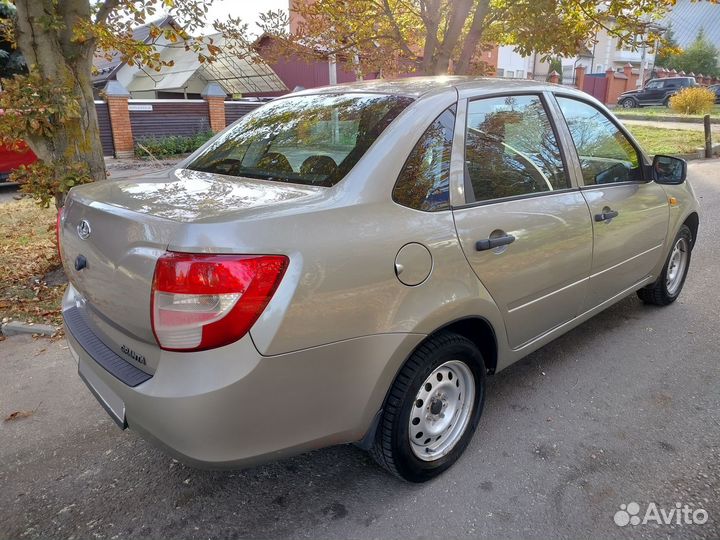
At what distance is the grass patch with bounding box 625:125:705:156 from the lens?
48.4 ft

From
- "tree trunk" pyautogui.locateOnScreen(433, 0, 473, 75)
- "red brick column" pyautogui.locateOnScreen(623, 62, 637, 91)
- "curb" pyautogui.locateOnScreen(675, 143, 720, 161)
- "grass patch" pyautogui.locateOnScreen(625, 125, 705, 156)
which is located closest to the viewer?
"tree trunk" pyautogui.locateOnScreen(433, 0, 473, 75)

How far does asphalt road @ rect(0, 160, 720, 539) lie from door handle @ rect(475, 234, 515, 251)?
3.44ft

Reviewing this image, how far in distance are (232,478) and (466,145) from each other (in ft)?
6.25

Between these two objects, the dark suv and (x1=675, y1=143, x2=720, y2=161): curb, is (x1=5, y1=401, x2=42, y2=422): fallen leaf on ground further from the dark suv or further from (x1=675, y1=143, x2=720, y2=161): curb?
the dark suv

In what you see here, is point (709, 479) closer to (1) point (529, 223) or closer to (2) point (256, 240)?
(1) point (529, 223)

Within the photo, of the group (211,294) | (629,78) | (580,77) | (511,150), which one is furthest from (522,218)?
(629,78)

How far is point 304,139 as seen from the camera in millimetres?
2721

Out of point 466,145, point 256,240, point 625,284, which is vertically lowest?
point 625,284

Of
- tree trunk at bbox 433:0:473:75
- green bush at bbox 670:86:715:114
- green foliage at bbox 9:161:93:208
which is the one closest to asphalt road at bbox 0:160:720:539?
green foliage at bbox 9:161:93:208

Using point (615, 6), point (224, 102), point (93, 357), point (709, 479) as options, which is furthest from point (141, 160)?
point (709, 479)

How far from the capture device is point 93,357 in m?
2.24

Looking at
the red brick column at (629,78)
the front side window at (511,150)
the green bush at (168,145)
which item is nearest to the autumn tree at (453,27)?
the front side window at (511,150)

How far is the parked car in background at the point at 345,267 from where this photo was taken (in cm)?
180

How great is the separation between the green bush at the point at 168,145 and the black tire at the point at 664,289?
13931 millimetres
